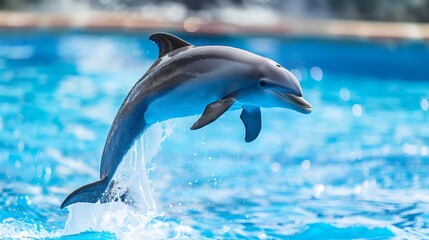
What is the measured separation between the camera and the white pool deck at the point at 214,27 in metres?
12.2

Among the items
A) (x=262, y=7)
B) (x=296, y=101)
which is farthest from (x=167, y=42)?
(x=262, y=7)

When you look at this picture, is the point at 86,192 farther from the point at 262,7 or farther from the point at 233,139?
the point at 262,7

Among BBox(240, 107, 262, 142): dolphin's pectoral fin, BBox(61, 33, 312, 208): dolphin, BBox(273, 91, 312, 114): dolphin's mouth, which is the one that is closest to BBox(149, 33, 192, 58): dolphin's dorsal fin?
BBox(61, 33, 312, 208): dolphin

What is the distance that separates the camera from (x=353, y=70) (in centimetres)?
1152

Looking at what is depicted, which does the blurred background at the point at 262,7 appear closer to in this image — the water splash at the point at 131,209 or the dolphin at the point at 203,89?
the water splash at the point at 131,209

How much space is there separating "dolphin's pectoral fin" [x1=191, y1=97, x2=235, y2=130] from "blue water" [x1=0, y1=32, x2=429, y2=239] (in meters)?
0.87

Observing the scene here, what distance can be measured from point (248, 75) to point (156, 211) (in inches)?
69.1

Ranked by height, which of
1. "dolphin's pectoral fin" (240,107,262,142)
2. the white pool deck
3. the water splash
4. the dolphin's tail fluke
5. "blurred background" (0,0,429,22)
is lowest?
the dolphin's tail fluke

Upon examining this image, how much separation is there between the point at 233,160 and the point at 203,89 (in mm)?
2983

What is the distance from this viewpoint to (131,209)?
4.46 metres

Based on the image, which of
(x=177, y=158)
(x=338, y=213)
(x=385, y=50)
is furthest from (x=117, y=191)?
(x=385, y=50)

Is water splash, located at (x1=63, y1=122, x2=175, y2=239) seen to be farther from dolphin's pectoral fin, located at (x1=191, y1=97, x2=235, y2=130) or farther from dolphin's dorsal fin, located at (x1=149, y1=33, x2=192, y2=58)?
dolphin's pectoral fin, located at (x1=191, y1=97, x2=235, y2=130)

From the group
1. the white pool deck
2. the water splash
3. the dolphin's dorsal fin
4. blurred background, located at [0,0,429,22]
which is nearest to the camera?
the dolphin's dorsal fin

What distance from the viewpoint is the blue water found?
4.83 meters
